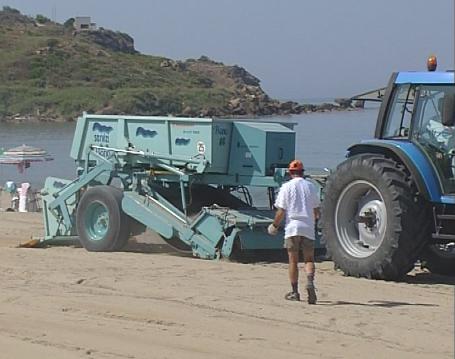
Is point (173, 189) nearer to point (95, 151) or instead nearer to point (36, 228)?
point (95, 151)

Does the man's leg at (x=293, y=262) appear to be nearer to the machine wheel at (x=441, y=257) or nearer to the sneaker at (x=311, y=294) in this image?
the sneaker at (x=311, y=294)

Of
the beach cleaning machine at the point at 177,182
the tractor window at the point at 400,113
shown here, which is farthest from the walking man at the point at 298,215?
the beach cleaning machine at the point at 177,182

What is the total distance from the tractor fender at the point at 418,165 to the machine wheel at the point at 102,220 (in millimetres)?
4311

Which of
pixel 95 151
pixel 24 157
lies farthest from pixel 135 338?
pixel 24 157

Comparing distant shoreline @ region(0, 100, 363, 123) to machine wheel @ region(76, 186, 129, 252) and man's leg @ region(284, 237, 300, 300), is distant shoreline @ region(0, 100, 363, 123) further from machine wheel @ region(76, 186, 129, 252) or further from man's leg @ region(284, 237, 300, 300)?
man's leg @ region(284, 237, 300, 300)

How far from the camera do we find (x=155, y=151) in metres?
14.1

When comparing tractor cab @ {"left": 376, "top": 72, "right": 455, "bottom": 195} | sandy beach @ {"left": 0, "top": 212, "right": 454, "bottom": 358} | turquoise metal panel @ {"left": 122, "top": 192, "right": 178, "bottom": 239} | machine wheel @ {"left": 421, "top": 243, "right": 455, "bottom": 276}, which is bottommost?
sandy beach @ {"left": 0, "top": 212, "right": 454, "bottom": 358}

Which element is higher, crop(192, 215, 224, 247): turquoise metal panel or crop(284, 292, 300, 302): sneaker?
crop(192, 215, 224, 247): turquoise metal panel

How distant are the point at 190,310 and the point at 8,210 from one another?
513 inches

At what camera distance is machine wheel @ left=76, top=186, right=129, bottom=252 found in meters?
14.0

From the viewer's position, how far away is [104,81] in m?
78.2

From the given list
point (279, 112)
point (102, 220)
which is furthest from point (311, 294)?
point (279, 112)

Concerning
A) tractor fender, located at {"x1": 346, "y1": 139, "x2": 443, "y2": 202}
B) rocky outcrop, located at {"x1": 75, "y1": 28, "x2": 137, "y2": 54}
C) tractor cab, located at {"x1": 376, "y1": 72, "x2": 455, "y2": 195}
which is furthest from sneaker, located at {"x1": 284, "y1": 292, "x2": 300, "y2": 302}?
rocky outcrop, located at {"x1": 75, "y1": 28, "x2": 137, "y2": 54}

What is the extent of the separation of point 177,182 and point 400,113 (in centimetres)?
377
